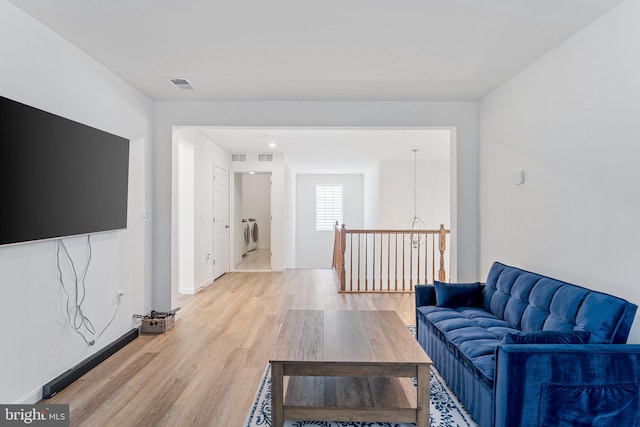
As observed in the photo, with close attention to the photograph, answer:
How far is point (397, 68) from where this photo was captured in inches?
127

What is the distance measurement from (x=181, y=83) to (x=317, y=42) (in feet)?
5.44

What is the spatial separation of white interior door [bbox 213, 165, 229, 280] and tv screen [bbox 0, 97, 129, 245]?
3282mm

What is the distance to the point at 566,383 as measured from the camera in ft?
5.70

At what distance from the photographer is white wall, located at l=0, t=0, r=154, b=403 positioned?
88.4 inches

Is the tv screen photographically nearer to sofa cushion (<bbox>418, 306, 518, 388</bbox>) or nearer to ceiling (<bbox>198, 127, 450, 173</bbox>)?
ceiling (<bbox>198, 127, 450, 173</bbox>)

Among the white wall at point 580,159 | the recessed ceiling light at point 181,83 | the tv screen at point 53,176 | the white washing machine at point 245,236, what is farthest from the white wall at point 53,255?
the white washing machine at point 245,236

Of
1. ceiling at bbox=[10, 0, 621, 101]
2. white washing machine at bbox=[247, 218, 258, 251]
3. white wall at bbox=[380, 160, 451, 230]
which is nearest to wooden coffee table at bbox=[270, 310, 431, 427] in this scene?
ceiling at bbox=[10, 0, 621, 101]

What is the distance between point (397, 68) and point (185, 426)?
3173 millimetres

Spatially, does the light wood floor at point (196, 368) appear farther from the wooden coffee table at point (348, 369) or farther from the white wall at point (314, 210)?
the white wall at point (314, 210)

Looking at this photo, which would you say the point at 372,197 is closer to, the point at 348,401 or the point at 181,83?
the point at 181,83

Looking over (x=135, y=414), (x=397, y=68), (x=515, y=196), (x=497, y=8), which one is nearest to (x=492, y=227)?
(x=515, y=196)

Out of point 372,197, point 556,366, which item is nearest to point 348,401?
point 556,366

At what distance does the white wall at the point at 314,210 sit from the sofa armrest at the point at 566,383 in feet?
32.4

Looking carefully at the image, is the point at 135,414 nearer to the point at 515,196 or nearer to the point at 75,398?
the point at 75,398
